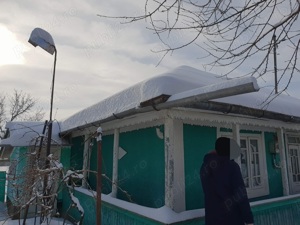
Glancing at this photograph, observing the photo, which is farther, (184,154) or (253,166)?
(253,166)

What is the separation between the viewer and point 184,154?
4.49 meters

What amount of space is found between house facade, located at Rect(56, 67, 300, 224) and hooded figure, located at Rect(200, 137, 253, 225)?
657 mm

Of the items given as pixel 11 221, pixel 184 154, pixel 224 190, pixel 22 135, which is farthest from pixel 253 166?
pixel 22 135

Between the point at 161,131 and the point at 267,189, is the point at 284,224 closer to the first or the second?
the point at 267,189

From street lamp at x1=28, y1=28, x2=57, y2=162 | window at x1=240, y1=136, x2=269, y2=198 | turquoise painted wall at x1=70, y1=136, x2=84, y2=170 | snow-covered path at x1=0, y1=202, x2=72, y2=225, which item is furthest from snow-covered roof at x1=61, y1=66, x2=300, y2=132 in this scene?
snow-covered path at x1=0, y1=202, x2=72, y2=225

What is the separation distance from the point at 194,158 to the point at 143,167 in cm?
108

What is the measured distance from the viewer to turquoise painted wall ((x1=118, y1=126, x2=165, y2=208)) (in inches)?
180

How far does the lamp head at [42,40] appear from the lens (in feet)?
18.0

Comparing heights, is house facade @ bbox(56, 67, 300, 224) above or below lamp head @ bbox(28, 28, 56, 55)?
below

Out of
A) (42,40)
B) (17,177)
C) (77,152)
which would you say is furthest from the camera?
(77,152)

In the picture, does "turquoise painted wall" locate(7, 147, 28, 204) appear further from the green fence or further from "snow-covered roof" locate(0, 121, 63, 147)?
the green fence

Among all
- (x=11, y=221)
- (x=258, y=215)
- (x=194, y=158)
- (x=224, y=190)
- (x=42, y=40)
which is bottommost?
(x=11, y=221)

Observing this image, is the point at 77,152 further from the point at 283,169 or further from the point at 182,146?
the point at 283,169

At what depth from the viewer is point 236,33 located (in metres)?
2.67
